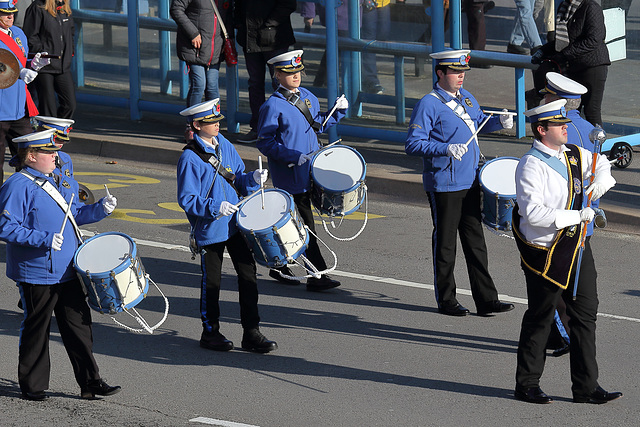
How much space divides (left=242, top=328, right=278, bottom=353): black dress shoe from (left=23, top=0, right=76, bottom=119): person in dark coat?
6.29 meters

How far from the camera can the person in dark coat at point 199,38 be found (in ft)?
44.7

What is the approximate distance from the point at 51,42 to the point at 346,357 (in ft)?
23.6

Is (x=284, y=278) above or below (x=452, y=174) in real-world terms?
below

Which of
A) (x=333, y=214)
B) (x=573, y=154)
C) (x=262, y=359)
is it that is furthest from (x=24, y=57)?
(x=573, y=154)

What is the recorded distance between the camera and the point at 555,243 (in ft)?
20.9

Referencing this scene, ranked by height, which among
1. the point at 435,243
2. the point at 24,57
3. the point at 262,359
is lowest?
the point at 262,359

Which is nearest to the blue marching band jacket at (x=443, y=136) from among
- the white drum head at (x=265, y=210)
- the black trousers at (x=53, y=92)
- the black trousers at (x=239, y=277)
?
the white drum head at (x=265, y=210)

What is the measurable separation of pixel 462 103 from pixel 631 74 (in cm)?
551

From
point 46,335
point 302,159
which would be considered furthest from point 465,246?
point 46,335

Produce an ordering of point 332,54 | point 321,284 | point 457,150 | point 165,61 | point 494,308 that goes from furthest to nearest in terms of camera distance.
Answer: point 165,61, point 332,54, point 321,284, point 494,308, point 457,150

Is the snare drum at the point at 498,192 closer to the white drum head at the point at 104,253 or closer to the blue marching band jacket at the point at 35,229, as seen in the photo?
the white drum head at the point at 104,253

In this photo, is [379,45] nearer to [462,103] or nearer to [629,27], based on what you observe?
[629,27]

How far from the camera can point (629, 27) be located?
13.0 m

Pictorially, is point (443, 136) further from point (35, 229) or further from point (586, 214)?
point (35, 229)
